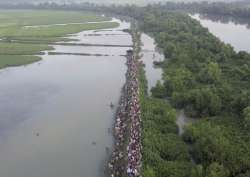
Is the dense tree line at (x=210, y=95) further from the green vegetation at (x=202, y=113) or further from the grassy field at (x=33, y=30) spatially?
the grassy field at (x=33, y=30)

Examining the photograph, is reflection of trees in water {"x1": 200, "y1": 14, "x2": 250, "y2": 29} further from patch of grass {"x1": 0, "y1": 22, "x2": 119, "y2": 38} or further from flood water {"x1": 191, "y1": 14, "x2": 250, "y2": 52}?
patch of grass {"x1": 0, "y1": 22, "x2": 119, "y2": 38}

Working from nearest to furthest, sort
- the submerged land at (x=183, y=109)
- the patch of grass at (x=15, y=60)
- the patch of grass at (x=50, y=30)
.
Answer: the submerged land at (x=183, y=109)
the patch of grass at (x=15, y=60)
the patch of grass at (x=50, y=30)

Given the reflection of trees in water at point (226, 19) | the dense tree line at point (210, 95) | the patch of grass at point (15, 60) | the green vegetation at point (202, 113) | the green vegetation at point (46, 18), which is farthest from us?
the green vegetation at point (46, 18)

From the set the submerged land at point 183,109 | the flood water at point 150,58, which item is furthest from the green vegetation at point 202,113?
the flood water at point 150,58

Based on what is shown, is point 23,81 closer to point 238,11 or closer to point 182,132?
point 182,132

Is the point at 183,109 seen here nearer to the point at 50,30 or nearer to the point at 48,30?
the point at 50,30

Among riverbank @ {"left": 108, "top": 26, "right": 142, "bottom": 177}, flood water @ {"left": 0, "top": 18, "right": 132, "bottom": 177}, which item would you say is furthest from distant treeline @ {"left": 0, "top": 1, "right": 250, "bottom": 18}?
riverbank @ {"left": 108, "top": 26, "right": 142, "bottom": 177}

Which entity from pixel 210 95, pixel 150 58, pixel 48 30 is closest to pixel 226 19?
pixel 48 30

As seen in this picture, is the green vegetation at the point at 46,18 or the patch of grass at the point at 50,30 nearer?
the patch of grass at the point at 50,30
